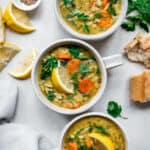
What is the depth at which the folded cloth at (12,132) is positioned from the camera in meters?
1.65

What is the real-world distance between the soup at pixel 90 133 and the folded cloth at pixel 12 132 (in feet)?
0.26

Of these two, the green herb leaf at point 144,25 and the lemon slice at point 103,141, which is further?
the green herb leaf at point 144,25

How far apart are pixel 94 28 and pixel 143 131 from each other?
1.03 feet

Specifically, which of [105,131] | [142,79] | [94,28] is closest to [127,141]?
[105,131]

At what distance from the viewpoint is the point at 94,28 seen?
1648 millimetres

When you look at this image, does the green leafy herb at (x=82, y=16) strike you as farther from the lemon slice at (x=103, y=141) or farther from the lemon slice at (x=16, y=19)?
the lemon slice at (x=103, y=141)

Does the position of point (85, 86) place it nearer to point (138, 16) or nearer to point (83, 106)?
point (83, 106)

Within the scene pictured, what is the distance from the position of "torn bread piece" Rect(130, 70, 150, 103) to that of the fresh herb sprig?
13cm

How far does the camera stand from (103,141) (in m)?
1.59

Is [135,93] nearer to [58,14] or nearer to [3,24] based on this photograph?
[58,14]

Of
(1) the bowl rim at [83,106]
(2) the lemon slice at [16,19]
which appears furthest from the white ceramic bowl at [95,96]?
(2) the lemon slice at [16,19]

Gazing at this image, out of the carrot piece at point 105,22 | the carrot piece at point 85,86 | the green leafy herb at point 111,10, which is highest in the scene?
the green leafy herb at point 111,10

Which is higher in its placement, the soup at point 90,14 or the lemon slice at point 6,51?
the soup at point 90,14

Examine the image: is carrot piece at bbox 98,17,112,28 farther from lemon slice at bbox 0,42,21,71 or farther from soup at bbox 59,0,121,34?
lemon slice at bbox 0,42,21,71
